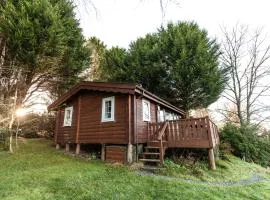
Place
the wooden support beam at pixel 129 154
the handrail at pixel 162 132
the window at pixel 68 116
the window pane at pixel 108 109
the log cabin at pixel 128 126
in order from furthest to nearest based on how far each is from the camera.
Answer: the window at pixel 68 116 < the window pane at pixel 108 109 < the wooden support beam at pixel 129 154 < the log cabin at pixel 128 126 < the handrail at pixel 162 132

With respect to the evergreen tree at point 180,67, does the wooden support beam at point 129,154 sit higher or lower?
lower

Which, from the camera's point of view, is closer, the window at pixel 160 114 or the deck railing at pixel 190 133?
the deck railing at pixel 190 133

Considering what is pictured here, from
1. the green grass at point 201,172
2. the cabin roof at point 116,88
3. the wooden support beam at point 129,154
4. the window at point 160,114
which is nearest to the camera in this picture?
the green grass at point 201,172

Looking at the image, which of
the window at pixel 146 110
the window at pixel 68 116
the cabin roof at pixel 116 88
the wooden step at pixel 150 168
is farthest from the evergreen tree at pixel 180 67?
the wooden step at pixel 150 168

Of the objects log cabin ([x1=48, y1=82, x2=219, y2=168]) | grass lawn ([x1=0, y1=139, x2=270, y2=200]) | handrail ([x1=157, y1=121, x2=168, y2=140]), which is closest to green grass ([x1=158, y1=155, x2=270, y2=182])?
grass lawn ([x1=0, y1=139, x2=270, y2=200])

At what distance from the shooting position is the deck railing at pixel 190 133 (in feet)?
30.9

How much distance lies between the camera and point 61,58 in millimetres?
16922

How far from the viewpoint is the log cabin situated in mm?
9836

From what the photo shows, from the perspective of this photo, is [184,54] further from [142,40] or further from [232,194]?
[232,194]

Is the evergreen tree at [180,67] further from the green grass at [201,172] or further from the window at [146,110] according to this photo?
the green grass at [201,172]

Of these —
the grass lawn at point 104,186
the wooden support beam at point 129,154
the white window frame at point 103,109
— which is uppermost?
the white window frame at point 103,109

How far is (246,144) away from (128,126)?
8999 millimetres

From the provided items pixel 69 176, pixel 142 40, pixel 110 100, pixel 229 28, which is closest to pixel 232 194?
pixel 69 176

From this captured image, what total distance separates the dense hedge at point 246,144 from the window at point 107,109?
793 cm
